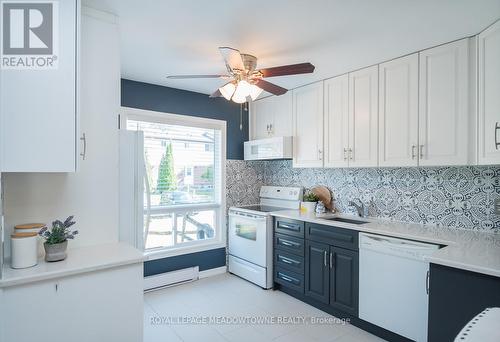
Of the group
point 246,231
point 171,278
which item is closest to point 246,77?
point 246,231

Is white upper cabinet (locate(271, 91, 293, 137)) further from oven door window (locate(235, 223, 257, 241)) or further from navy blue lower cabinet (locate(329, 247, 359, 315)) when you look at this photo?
navy blue lower cabinet (locate(329, 247, 359, 315))

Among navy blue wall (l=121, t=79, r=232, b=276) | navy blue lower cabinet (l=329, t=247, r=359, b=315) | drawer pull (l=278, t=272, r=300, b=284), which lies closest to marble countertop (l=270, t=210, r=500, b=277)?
navy blue lower cabinet (l=329, t=247, r=359, b=315)

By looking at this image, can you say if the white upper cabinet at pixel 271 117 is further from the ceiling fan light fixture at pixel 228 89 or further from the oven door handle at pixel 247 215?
the ceiling fan light fixture at pixel 228 89

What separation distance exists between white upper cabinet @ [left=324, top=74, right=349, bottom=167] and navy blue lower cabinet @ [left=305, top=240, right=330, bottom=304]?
0.90 metres

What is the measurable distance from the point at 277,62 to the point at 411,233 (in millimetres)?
1867

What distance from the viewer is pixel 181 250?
3568 mm

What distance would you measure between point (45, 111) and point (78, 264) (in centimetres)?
85

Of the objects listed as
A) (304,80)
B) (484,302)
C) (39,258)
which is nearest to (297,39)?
(304,80)

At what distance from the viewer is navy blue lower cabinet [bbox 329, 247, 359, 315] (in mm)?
2561

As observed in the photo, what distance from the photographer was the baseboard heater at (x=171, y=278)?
3273 millimetres

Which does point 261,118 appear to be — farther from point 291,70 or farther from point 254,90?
point 291,70

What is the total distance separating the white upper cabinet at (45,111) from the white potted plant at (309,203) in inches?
101

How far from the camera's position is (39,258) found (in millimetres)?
1667

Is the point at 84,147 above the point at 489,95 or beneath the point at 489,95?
beneath
